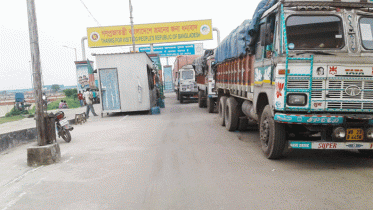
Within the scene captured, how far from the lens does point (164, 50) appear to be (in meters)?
32.7

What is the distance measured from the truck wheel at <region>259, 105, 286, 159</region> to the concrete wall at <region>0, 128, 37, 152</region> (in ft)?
21.7

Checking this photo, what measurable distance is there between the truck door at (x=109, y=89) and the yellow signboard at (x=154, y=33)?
16.1 m

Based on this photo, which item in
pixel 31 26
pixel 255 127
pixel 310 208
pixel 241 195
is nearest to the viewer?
pixel 310 208

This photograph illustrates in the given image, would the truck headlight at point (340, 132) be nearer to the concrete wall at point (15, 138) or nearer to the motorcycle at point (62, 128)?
the motorcycle at point (62, 128)

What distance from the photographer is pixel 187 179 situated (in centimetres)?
466

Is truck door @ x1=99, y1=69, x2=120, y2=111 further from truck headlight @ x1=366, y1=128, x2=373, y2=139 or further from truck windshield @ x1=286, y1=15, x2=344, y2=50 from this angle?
truck headlight @ x1=366, y1=128, x2=373, y2=139

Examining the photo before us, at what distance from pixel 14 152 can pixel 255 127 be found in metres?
7.24

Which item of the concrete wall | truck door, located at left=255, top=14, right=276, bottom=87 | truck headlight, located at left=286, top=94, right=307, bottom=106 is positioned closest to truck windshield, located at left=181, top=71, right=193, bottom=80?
the concrete wall

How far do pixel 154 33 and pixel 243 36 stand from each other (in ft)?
78.9

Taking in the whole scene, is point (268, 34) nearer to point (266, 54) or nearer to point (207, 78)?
point (266, 54)

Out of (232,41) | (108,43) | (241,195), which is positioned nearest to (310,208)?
(241,195)

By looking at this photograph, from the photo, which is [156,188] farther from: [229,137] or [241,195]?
[229,137]

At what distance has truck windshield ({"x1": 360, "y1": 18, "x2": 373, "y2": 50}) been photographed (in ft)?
16.1

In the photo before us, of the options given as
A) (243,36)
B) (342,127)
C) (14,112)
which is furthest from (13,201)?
(14,112)
